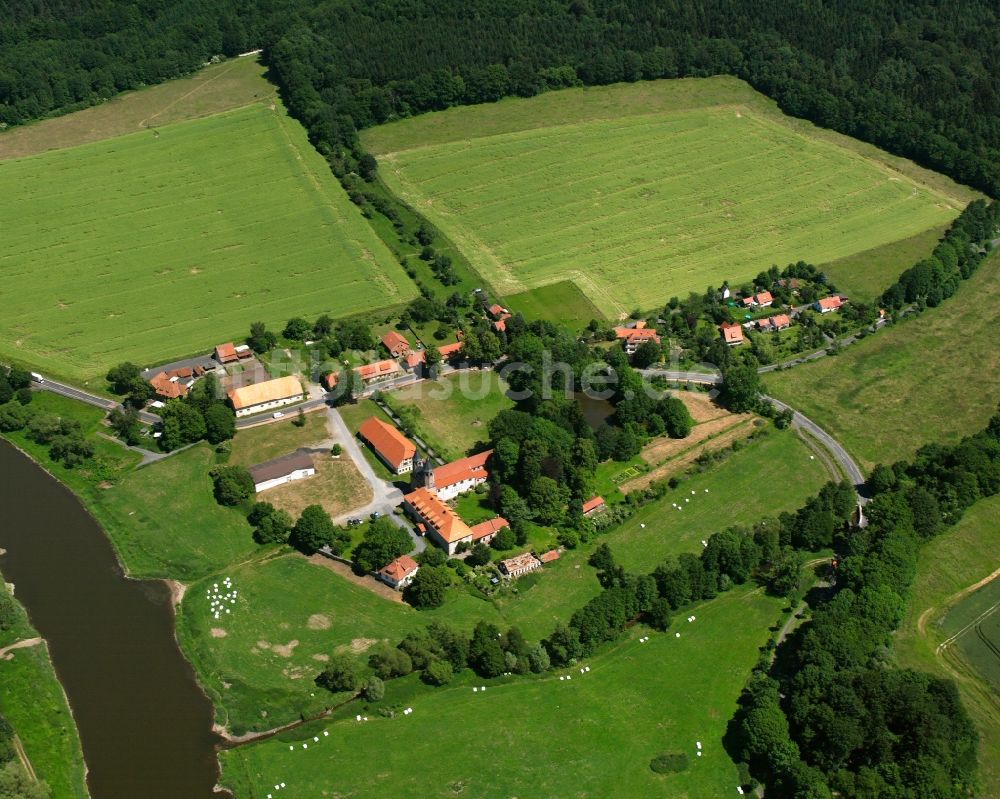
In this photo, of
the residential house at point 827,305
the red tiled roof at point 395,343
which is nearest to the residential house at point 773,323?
the residential house at point 827,305

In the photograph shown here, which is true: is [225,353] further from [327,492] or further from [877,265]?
[877,265]

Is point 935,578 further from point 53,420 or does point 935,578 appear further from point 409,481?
point 53,420

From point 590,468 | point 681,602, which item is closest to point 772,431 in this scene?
point 590,468

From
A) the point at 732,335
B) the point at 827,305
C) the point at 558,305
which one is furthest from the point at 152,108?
the point at 827,305

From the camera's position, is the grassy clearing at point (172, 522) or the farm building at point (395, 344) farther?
the farm building at point (395, 344)

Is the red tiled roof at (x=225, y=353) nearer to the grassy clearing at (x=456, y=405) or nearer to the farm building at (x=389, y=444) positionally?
the grassy clearing at (x=456, y=405)

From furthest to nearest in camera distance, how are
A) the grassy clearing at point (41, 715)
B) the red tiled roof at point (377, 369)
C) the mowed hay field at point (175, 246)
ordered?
the mowed hay field at point (175, 246)
the red tiled roof at point (377, 369)
the grassy clearing at point (41, 715)
